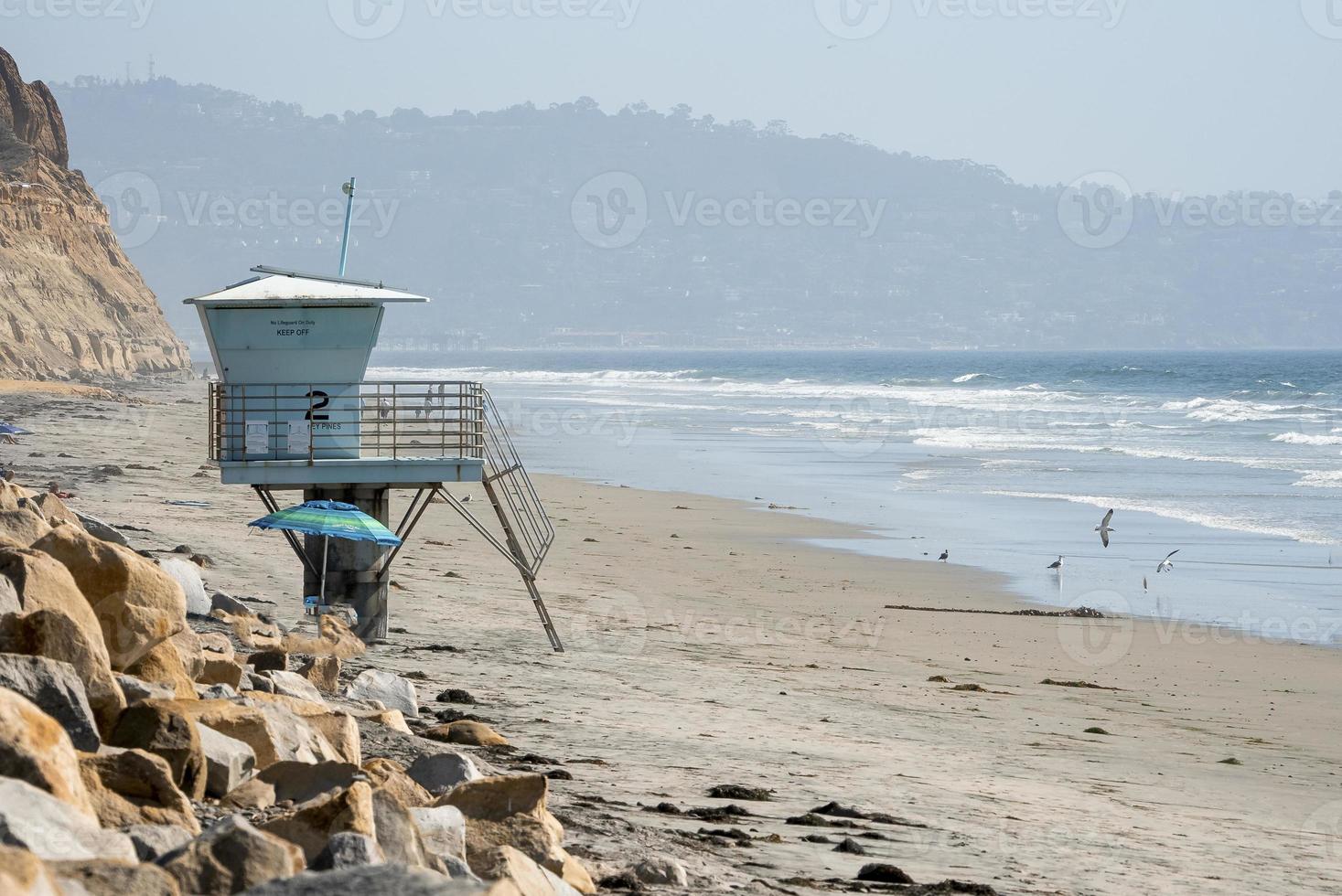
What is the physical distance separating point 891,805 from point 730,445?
3766cm

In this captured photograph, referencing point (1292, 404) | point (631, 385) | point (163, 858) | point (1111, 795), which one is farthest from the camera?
point (631, 385)

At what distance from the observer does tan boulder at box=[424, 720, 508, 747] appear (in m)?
8.92

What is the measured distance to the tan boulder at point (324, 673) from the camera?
9305 millimetres

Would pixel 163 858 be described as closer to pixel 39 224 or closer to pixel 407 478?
pixel 407 478

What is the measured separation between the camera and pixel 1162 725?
11.8 meters

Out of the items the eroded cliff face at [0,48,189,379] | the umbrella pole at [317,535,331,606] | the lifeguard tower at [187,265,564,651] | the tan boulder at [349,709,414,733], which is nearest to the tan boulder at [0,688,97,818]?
the tan boulder at [349,709,414,733]

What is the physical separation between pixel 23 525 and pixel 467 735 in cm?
304

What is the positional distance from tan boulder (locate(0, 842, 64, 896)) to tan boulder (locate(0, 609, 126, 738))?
2.41 m

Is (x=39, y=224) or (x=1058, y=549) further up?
(x=39, y=224)

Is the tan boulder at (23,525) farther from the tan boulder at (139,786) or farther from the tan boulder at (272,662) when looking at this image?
the tan boulder at (139,786)

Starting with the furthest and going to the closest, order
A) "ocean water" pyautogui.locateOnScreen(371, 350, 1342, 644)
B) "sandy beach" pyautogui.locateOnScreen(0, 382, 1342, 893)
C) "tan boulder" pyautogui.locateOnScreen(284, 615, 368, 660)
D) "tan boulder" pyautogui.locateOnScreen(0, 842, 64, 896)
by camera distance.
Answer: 1. "ocean water" pyautogui.locateOnScreen(371, 350, 1342, 644)
2. "tan boulder" pyautogui.locateOnScreen(284, 615, 368, 660)
3. "sandy beach" pyautogui.locateOnScreen(0, 382, 1342, 893)
4. "tan boulder" pyautogui.locateOnScreen(0, 842, 64, 896)

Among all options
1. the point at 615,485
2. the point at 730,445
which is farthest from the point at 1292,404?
the point at 615,485

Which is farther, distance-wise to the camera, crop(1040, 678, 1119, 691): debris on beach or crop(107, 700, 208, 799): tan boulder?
crop(1040, 678, 1119, 691): debris on beach

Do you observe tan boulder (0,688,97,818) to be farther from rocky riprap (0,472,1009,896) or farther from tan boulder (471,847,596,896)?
A: tan boulder (471,847,596,896)
